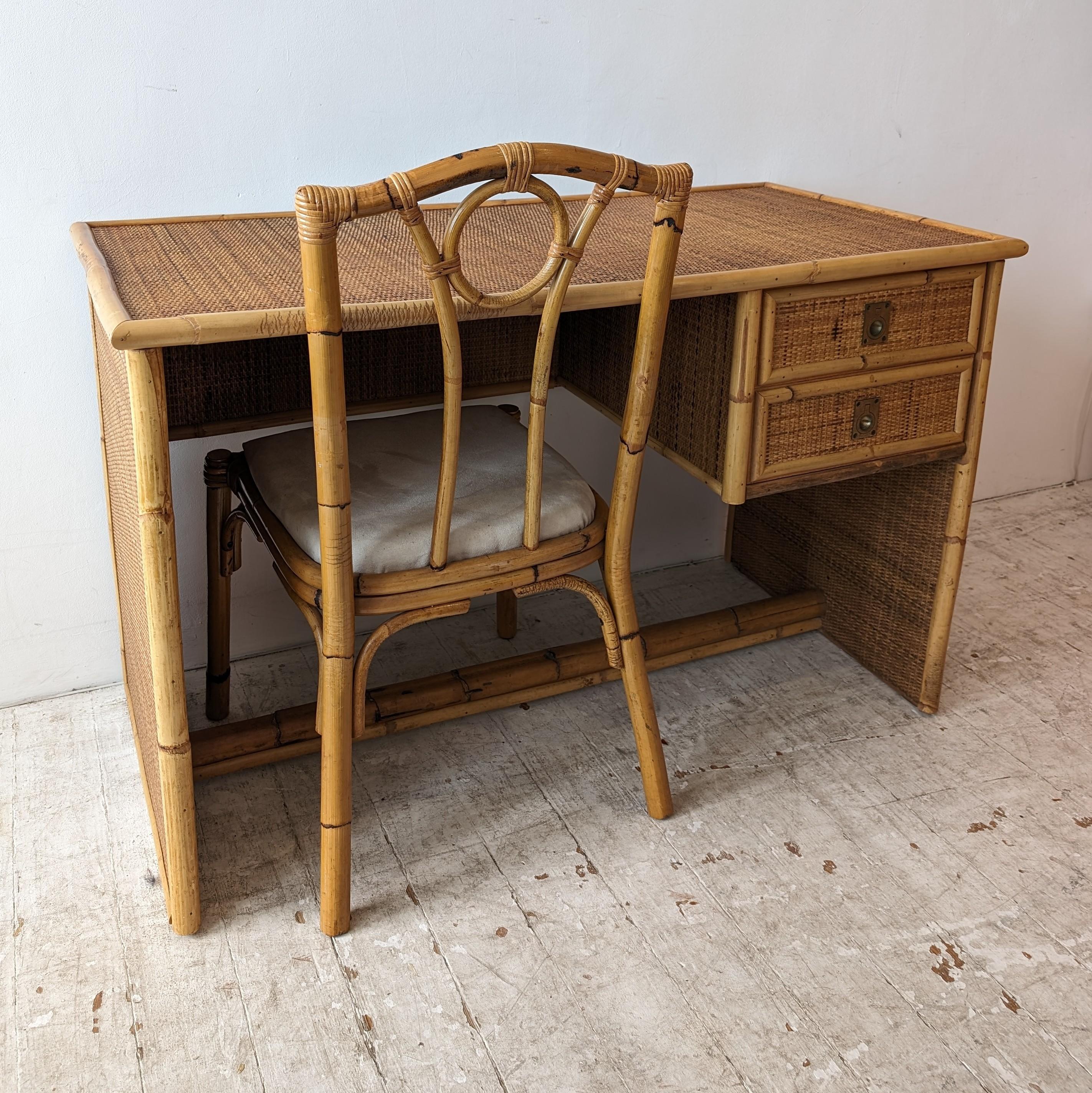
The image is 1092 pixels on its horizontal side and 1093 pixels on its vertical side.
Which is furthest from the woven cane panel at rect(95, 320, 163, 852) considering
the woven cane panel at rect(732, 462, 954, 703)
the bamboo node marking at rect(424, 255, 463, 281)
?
the woven cane panel at rect(732, 462, 954, 703)

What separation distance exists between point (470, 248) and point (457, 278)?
0.35 meters

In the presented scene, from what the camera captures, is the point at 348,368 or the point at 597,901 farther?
the point at 348,368

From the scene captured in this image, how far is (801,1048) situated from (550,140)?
137 cm

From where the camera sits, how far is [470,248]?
1425 mm

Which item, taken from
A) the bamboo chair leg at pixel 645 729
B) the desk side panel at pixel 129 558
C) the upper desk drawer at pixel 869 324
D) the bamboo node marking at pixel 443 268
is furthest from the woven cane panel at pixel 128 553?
the upper desk drawer at pixel 869 324

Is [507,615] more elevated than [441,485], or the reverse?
[441,485]

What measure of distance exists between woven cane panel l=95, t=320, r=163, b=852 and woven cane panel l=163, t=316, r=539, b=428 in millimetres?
132

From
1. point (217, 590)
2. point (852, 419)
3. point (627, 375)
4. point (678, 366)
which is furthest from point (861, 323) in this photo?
point (217, 590)

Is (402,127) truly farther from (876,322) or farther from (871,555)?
(871,555)

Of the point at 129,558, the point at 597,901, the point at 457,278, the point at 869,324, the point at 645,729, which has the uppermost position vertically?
the point at 457,278

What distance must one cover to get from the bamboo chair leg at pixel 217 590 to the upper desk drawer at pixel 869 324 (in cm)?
75

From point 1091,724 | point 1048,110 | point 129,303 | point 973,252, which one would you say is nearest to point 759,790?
point 1091,724

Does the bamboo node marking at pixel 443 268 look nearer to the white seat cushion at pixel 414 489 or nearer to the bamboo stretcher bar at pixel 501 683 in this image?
the white seat cushion at pixel 414 489

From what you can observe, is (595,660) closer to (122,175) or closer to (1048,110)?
(122,175)
